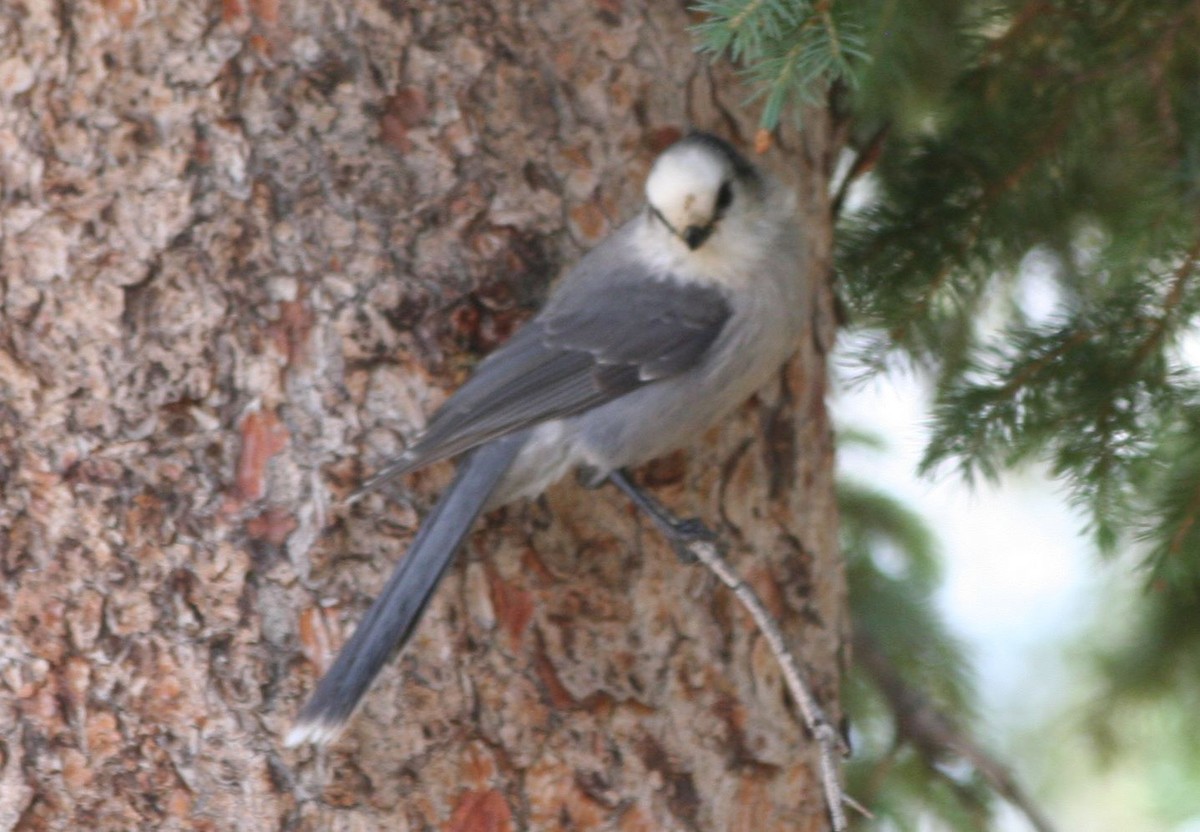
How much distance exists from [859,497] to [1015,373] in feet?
3.50

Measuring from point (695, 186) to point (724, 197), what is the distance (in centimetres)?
9

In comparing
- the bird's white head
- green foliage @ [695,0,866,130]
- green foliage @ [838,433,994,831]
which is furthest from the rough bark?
green foliage @ [838,433,994,831]

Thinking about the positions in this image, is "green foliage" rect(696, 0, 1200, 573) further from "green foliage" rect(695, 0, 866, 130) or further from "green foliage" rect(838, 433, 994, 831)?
"green foliage" rect(838, 433, 994, 831)

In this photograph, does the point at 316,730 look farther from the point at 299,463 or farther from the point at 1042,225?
the point at 1042,225

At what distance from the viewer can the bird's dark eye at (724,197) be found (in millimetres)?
2467

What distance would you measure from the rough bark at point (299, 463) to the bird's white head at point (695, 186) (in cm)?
16

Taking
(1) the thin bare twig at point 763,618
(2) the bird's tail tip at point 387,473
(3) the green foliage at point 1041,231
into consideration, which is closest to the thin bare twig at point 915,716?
(3) the green foliage at point 1041,231

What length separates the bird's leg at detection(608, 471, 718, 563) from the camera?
7.81ft

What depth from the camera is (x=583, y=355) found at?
97.9 inches

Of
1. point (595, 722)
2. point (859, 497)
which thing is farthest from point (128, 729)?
point (859, 497)

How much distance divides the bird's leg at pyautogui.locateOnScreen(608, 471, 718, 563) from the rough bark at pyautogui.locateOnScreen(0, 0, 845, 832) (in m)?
0.04

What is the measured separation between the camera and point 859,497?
363 centimetres

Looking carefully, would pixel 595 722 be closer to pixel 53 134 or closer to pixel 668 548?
pixel 668 548

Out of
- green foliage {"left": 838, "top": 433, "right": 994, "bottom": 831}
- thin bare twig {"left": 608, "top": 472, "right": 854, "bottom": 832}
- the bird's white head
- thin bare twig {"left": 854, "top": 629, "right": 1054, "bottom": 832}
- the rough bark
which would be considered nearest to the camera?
thin bare twig {"left": 608, "top": 472, "right": 854, "bottom": 832}
